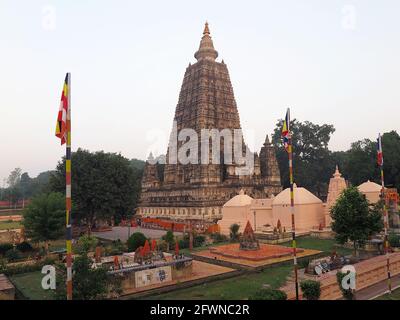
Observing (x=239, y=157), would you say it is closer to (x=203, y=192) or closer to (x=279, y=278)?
(x=203, y=192)

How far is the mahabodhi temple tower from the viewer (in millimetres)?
58781

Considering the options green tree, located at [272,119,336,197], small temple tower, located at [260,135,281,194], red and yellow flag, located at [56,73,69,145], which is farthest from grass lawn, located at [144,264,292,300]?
green tree, located at [272,119,336,197]

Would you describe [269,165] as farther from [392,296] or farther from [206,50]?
[392,296]

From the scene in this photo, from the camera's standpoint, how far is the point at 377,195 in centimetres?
4356

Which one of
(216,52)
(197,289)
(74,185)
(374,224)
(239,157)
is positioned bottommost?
(197,289)

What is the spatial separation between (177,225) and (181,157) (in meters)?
20.4

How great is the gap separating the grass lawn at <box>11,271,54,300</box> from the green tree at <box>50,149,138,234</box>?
13.7 meters

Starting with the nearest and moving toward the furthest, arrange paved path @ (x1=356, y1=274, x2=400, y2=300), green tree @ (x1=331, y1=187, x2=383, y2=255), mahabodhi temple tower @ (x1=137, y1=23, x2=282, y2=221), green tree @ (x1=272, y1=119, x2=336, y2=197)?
paved path @ (x1=356, y1=274, x2=400, y2=300) → green tree @ (x1=331, y1=187, x2=383, y2=255) → mahabodhi temple tower @ (x1=137, y1=23, x2=282, y2=221) → green tree @ (x1=272, y1=119, x2=336, y2=197)

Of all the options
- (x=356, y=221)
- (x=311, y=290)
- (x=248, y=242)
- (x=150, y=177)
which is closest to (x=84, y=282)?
(x=311, y=290)

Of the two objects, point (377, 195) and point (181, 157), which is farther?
point (181, 157)

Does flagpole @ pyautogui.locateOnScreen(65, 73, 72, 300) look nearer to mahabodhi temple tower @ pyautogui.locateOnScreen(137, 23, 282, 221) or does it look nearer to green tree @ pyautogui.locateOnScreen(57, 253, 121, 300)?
green tree @ pyautogui.locateOnScreen(57, 253, 121, 300)

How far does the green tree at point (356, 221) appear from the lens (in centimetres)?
2525

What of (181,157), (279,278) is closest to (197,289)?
(279,278)

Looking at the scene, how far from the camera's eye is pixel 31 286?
2133 centimetres
